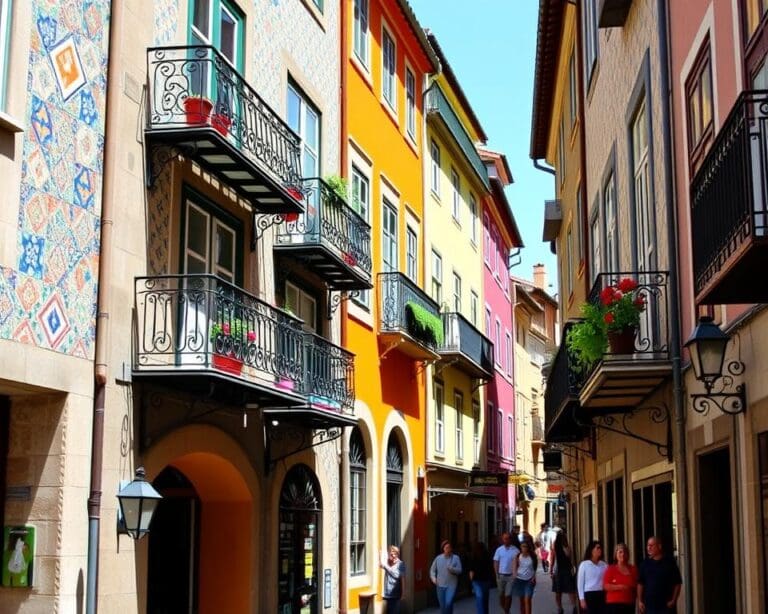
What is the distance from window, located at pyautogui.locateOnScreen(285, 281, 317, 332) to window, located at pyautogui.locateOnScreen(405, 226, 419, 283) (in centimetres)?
679

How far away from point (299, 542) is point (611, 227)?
22.8ft

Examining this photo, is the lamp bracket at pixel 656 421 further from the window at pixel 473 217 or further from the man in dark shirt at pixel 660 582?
the window at pixel 473 217

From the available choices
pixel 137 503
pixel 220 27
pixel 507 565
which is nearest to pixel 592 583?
pixel 507 565

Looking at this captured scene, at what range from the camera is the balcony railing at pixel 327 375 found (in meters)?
16.4

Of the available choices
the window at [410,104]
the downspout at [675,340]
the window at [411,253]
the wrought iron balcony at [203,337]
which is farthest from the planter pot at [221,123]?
the window at [410,104]

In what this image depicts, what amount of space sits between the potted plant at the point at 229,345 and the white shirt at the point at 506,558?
10048mm

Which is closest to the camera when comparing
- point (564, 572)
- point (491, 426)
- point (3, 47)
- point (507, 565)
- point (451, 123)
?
point (3, 47)

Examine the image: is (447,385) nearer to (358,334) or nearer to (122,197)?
(358,334)

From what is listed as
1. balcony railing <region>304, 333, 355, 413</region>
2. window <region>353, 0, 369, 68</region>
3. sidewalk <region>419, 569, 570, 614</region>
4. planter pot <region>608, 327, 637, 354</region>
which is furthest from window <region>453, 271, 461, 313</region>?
planter pot <region>608, 327, 637, 354</region>

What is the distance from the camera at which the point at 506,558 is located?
874 inches

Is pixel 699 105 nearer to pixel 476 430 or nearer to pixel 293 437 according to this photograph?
pixel 293 437

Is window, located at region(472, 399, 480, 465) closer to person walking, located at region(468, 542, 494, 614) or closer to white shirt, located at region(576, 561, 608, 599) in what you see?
person walking, located at region(468, 542, 494, 614)

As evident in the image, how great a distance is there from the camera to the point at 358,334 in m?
21.6

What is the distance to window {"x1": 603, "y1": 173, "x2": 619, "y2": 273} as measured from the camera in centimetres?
1805
